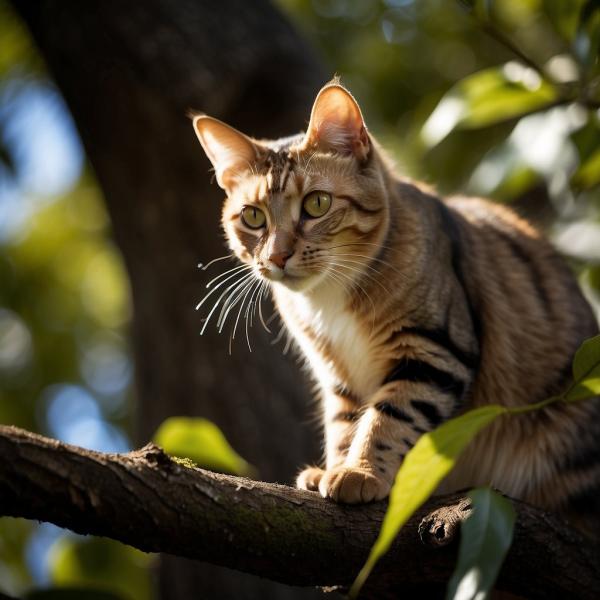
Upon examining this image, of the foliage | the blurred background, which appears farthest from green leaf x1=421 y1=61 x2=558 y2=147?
the foliage

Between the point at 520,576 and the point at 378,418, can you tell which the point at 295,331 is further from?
the point at 520,576

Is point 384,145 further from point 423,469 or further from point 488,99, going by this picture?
point 423,469

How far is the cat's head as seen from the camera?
302cm

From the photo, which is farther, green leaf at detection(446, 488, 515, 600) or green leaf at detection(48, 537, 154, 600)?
green leaf at detection(48, 537, 154, 600)

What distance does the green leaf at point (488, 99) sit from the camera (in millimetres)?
3215

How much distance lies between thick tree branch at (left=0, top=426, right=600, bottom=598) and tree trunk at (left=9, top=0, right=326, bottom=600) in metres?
2.00

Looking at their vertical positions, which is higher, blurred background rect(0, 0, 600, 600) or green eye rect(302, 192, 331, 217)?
blurred background rect(0, 0, 600, 600)

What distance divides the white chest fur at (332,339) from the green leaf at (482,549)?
1.33 m

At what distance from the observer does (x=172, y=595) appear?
176 inches

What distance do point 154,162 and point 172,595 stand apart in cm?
235

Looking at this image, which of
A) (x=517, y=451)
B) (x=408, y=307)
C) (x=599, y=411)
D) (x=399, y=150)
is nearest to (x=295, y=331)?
(x=408, y=307)

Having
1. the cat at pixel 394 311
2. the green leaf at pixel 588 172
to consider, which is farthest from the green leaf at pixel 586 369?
the green leaf at pixel 588 172

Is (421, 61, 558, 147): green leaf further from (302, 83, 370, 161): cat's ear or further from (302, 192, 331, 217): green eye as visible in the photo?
(302, 192, 331, 217): green eye

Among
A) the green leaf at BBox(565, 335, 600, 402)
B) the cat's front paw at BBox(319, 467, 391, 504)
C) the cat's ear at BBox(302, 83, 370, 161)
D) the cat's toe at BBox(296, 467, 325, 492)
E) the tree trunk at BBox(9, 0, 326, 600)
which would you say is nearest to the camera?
the green leaf at BBox(565, 335, 600, 402)
